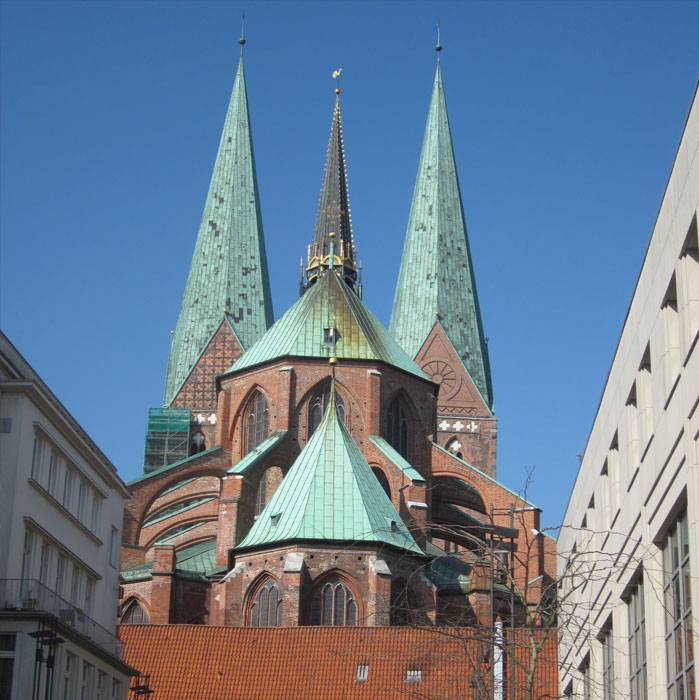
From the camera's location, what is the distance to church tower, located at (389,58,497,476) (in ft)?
247

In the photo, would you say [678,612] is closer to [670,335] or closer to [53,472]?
[670,335]

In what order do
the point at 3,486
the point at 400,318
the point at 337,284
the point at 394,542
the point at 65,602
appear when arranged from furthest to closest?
1. the point at 400,318
2. the point at 337,284
3. the point at 394,542
4. the point at 65,602
5. the point at 3,486

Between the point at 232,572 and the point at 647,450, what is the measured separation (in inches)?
969

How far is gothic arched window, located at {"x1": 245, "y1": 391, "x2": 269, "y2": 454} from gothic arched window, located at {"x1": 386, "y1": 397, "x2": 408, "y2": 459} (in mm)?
4587

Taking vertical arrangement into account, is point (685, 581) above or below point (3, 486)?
below

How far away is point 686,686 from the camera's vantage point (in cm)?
1928

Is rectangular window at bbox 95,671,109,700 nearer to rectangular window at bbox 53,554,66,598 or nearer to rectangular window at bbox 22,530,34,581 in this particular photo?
rectangular window at bbox 53,554,66,598

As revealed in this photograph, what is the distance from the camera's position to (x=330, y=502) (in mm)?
46156

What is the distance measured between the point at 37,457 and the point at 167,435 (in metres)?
47.0

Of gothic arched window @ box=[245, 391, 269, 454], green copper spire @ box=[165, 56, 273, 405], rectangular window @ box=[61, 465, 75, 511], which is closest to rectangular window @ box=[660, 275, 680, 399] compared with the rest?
rectangular window @ box=[61, 465, 75, 511]

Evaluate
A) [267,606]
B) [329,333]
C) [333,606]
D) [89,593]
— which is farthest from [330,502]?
[89,593]

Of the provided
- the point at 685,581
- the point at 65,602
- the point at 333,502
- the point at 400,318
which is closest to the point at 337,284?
the point at 333,502

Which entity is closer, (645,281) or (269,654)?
(645,281)

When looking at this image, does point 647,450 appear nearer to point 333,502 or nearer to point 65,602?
point 65,602
